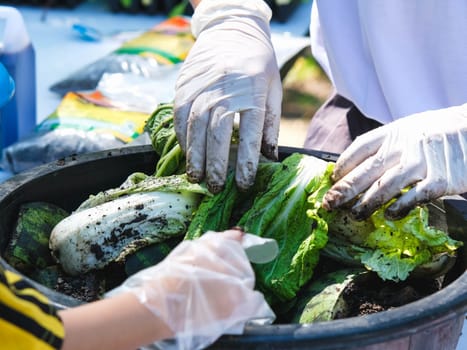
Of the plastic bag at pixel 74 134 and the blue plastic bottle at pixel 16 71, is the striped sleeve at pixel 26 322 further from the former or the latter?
the blue plastic bottle at pixel 16 71

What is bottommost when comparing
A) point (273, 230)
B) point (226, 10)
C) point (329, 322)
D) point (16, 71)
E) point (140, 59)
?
point (140, 59)

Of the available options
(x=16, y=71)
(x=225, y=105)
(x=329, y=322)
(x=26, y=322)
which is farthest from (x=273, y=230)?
(x=16, y=71)

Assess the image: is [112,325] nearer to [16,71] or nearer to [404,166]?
[404,166]

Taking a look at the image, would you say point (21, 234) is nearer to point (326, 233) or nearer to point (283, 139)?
point (326, 233)

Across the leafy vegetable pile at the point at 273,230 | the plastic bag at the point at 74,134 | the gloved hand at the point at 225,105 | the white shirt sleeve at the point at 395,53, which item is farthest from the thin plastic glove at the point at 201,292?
the plastic bag at the point at 74,134

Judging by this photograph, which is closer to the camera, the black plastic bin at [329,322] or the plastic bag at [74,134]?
the black plastic bin at [329,322]

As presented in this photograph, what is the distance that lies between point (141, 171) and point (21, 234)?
39 centimetres

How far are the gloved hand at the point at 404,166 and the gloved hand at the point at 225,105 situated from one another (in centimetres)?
20

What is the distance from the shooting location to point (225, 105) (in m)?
1.65

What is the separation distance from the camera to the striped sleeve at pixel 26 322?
1.01 m

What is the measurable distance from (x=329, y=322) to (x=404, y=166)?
1.59ft

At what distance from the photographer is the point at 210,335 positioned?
1131mm

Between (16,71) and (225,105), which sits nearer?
(225,105)

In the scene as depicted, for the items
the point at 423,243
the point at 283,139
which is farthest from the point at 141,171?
the point at 283,139
